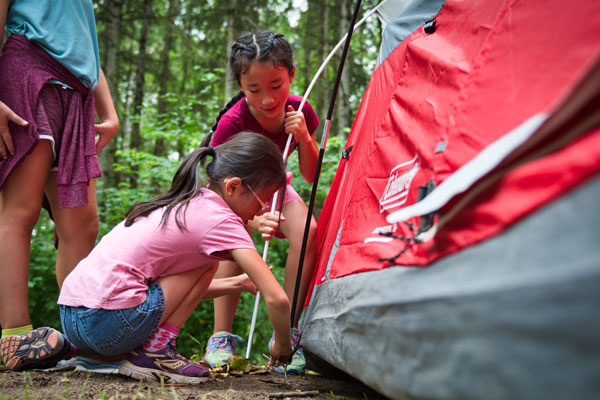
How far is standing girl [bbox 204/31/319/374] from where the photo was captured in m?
2.35

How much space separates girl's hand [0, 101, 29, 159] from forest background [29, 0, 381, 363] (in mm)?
3040

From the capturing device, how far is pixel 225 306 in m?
2.50

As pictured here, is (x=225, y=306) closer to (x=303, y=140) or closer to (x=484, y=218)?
(x=303, y=140)

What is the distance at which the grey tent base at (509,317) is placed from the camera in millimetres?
579

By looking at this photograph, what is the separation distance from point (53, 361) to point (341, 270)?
3.83 feet

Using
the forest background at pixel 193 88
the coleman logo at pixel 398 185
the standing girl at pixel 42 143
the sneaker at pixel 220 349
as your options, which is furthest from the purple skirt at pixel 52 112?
the forest background at pixel 193 88

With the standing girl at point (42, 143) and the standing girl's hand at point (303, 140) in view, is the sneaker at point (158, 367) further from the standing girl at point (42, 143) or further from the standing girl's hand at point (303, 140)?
the standing girl's hand at point (303, 140)

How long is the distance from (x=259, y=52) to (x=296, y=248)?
0.99 m

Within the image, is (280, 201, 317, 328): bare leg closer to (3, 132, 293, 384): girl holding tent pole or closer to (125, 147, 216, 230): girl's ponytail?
(3, 132, 293, 384): girl holding tent pole

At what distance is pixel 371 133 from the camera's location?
6.58ft

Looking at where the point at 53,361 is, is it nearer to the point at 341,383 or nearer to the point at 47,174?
the point at 47,174

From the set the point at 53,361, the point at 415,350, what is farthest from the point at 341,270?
the point at 53,361

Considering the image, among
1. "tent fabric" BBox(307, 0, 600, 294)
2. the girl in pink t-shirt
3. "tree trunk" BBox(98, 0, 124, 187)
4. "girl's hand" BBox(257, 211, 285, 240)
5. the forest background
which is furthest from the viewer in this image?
"tree trunk" BBox(98, 0, 124, 187)

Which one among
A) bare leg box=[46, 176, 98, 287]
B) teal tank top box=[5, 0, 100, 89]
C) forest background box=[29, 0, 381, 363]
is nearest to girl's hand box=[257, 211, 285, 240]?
bare leg box=[46, 176, 98, 287]
